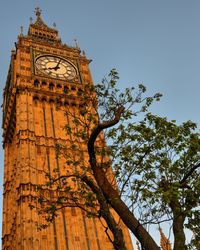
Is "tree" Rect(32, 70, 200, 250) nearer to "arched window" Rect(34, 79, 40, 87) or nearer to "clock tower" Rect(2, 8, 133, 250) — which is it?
"clock tower" Rect(2, 8, 133, 250)

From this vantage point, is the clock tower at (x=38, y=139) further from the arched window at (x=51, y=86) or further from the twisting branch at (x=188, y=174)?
the twisting branch at (x=188, y=174)

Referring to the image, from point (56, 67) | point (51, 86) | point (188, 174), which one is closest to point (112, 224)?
point (188, 174)

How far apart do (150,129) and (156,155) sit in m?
0.82

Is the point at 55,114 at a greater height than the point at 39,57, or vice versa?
the point at 39,57

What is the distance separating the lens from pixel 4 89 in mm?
45688

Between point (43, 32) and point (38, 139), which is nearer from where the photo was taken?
point (38, 139)

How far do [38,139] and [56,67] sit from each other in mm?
10727

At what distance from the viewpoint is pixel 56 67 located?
131ft

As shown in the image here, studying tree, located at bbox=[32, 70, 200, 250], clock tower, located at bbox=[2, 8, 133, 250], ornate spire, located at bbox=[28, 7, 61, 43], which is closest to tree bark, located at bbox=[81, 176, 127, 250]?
tree, located at bbox=[32, 70, 200, 250]

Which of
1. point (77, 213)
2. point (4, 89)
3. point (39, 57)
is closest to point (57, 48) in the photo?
point (39, 57)

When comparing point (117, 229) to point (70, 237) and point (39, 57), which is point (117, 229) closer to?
point (70, 237)

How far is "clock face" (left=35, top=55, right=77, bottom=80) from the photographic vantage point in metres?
39.6

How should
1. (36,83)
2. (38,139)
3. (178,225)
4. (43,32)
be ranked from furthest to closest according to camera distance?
(43,32)
(36,83)
(38,139)
(178,225)

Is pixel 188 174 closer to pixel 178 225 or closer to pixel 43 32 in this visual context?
pixel 178 225
